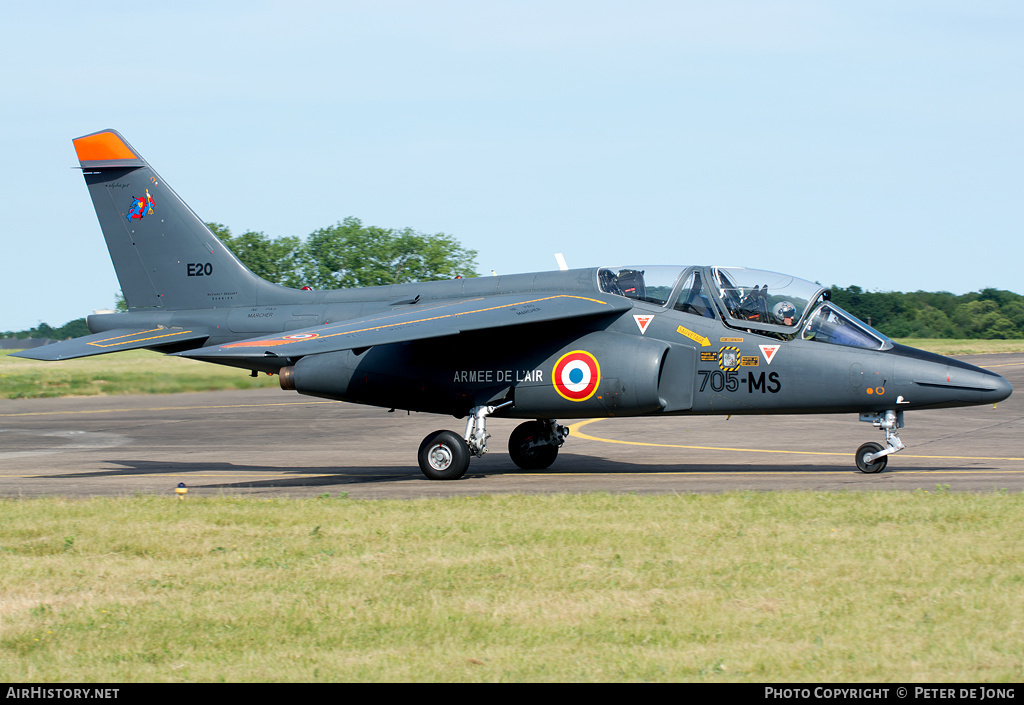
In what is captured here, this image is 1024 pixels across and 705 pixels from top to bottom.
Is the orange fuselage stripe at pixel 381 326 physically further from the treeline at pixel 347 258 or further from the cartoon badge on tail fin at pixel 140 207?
the treeline at pixel 347 258

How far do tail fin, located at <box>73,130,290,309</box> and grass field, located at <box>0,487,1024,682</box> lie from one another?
731cm

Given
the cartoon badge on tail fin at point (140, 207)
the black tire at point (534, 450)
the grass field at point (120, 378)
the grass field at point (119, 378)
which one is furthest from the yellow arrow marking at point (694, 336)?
the grass field at point (120, 378)

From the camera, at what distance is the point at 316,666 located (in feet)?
20.7

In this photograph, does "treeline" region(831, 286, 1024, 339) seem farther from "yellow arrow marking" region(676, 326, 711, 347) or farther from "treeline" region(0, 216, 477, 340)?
"yellow arrow marking" region(676, 326, 711, 347)

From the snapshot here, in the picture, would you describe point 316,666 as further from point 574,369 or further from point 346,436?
point 346,436

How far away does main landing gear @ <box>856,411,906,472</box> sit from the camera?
48.0 feet

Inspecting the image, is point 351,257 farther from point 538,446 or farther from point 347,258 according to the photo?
point 538,446

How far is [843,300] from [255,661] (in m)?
87.2

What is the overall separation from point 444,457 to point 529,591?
799cm

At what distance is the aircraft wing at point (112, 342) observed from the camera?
15.8 m

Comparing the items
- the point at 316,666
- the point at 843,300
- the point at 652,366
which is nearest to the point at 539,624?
the point at 316,666

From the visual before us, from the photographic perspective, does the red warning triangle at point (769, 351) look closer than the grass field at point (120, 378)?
Answer: Yes

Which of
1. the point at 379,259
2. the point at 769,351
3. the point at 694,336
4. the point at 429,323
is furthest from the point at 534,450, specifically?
the point at 379,259

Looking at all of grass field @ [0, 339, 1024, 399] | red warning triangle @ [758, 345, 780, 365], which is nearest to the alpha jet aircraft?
red warning triangle @ [758, 345, 780, 365]
